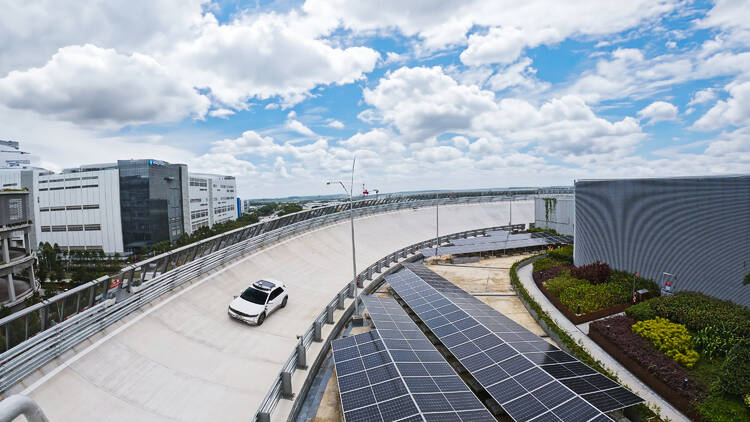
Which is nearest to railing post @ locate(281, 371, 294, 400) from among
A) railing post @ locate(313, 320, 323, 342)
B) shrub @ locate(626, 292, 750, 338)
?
railing post @ locate(313, 320, 323, 342)

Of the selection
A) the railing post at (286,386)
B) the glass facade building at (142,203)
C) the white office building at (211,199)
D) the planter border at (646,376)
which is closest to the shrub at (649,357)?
the planter border at (646,376)

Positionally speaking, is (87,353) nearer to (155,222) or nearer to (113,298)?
(113,298)

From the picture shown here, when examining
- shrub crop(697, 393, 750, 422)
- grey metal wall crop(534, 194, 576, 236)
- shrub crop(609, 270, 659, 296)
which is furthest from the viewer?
grey metal wall crop(534, 194, 576, 236)

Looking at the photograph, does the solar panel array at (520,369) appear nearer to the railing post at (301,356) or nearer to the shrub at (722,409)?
the shrub at (722,409)

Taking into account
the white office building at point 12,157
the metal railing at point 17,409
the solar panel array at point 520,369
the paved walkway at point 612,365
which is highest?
the white office building at point 12,157

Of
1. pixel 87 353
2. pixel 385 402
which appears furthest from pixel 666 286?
pixel 87 353

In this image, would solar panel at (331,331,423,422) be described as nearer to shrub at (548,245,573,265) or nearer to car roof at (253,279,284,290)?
car roof at (253,279,284,290)
